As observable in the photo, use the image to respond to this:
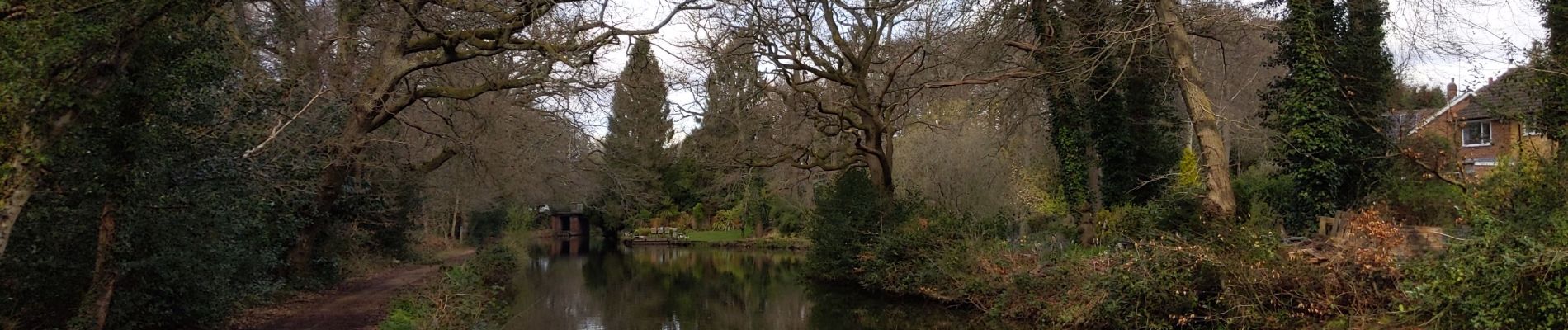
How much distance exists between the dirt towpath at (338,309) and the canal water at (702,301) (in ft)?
6.57

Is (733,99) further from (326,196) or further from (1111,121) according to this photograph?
(326,196)

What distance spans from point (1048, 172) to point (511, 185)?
15.4 metres

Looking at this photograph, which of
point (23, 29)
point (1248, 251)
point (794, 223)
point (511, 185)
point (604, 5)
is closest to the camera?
point (23, 29)

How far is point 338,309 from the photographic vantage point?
14.8 m

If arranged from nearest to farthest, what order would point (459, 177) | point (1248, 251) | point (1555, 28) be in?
point (1248, 251) < point (1555, 28) < point (459, 177)

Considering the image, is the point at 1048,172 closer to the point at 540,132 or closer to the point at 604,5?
the point at 540,132

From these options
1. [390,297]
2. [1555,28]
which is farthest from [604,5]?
[1555,28]

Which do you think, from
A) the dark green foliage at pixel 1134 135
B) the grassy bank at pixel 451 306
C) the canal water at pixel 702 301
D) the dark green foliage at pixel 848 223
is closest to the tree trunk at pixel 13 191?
the grassy bank at pixel 451 306

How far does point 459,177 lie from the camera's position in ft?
70.4

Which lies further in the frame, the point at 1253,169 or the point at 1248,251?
the point at 1253,169

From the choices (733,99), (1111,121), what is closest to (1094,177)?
(1111,121)

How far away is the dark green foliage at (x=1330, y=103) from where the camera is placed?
45.5ft

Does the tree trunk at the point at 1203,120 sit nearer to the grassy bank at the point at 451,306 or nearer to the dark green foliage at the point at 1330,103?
the dark green foliage at the point at 1330,103

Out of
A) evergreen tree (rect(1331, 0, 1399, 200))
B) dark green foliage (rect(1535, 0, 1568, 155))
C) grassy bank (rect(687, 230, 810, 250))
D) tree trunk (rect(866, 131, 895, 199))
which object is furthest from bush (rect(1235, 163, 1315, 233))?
grassy bank (rect(687, 230, 810, 250))
